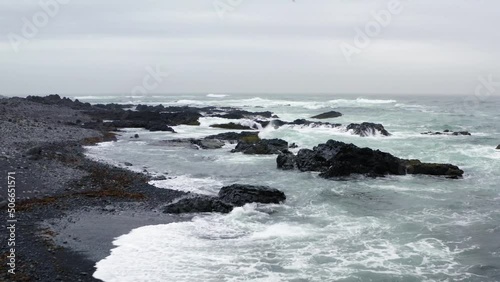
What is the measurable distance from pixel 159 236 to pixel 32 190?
6970 millimetres

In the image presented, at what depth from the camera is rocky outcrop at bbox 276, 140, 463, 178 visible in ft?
75.4

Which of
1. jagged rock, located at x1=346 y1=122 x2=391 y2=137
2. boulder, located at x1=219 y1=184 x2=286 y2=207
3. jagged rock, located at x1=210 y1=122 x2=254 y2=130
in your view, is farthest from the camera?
jagged rock, located at x1=210 y1=122 x2=254 y2=130

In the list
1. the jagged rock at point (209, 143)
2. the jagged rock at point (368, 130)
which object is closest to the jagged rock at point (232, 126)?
the jagged rock at point (368, 130)

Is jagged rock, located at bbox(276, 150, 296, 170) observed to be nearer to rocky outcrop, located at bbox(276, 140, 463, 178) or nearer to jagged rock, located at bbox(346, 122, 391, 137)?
rocky outcrop, located at bbox(276, 140, 463, 178)

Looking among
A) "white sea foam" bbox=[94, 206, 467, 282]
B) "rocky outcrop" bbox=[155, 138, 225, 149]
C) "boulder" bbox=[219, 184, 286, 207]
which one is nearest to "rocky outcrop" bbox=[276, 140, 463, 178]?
"boulder" bbox=[219, 184, 286, 207]

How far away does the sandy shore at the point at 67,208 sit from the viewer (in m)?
10.7

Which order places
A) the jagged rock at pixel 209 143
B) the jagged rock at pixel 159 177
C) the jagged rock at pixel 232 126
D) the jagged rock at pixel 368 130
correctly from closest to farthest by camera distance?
the jagged rock at pixel 159 177, the jagged rock at pixel 209 143, the jagged rock at pixel 368 130, the jagged rock at pixel 232 126

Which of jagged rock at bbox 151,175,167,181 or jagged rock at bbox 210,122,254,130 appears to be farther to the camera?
jagged rock at bbox 210,122,254,130

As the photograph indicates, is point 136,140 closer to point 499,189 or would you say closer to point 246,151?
point 246,151

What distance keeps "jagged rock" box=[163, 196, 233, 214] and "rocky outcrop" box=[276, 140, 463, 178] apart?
829cm

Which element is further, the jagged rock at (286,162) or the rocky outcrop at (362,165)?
the jagged rock at (286,162)

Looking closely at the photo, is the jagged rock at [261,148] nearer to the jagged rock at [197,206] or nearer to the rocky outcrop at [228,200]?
the rocky outcrop at [228,200]

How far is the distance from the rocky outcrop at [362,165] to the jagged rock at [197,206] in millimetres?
8291

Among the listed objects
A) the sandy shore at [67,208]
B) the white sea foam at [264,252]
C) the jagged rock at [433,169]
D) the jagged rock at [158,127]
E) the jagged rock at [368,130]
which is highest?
the jagged rock at [368,130]
